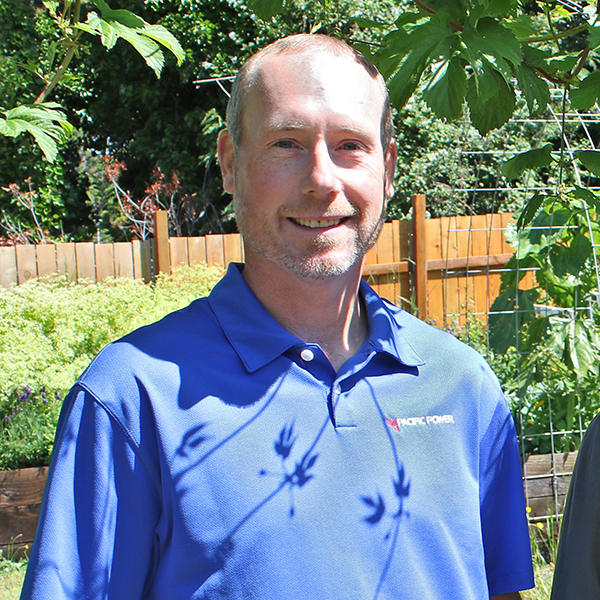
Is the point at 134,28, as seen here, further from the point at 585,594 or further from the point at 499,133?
the point at 499,133

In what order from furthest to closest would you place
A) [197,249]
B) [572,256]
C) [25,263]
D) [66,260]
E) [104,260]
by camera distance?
[104,260] → [66,260] → [197,249] → [25,263] → [572,256]

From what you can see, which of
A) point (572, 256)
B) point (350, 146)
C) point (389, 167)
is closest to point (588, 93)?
point (389, 167)

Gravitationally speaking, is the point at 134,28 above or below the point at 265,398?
above

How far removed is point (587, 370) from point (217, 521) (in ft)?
9.28

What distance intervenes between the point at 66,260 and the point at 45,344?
12.4 ft

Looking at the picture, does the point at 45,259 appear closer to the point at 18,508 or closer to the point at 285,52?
the point at 18,508

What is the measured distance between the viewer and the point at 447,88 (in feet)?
4.35

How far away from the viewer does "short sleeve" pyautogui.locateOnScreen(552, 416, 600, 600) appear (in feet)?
4.21

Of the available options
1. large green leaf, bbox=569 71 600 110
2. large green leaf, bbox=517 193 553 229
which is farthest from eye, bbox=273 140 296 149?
large green leaf, bbox=517 193 553 229

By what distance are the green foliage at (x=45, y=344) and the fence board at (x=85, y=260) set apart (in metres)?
2.78

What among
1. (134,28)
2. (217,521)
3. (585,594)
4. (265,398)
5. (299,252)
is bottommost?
(585,594)

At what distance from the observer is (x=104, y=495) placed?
3.42ft

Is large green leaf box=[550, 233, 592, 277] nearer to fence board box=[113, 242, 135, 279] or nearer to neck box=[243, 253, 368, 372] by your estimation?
neck box=[243, 253, 368, 372]

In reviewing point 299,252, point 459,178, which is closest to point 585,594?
point 299,252
